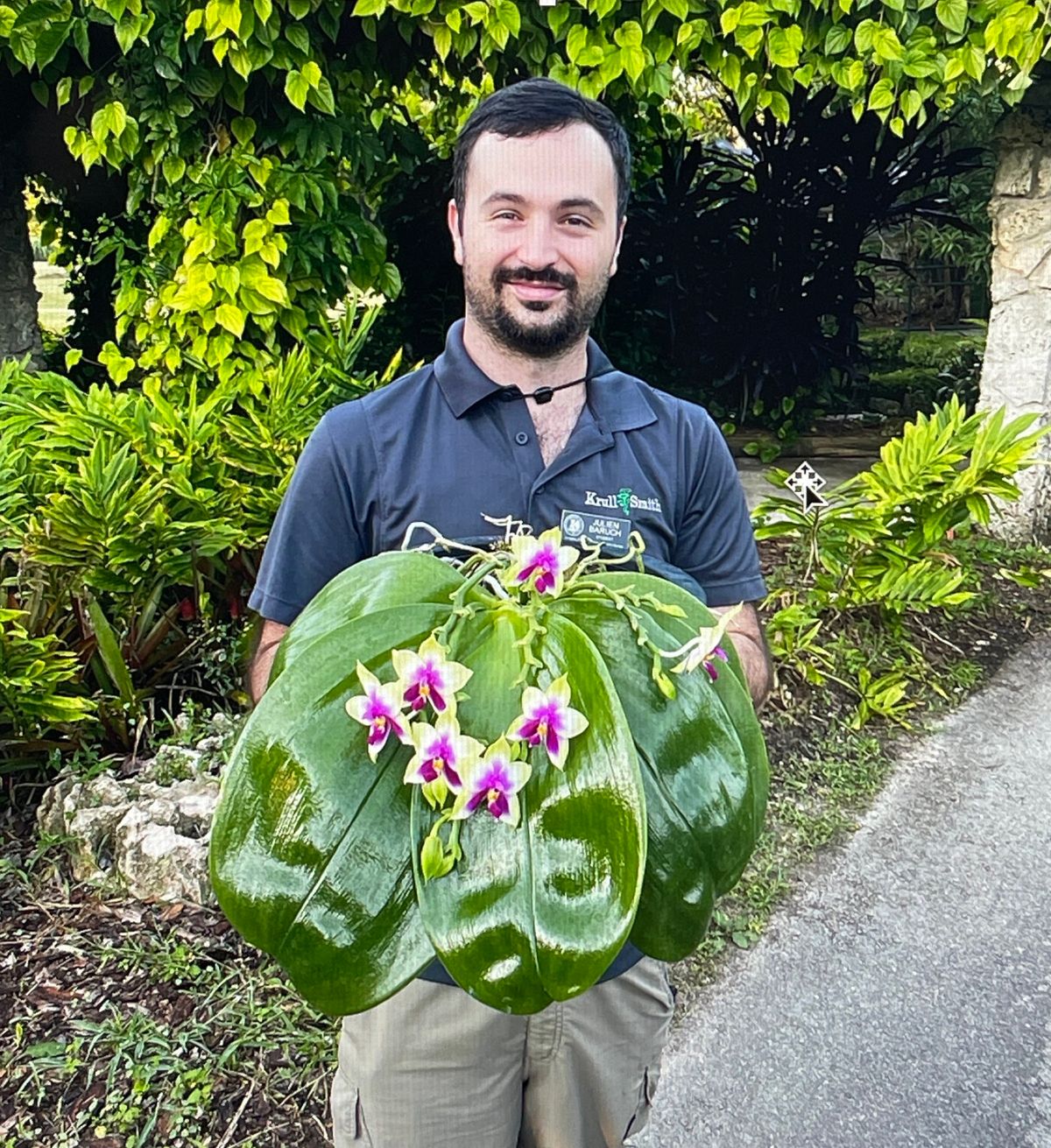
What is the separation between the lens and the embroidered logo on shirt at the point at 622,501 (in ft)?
4.98

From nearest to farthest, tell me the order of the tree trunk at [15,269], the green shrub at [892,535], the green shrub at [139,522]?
the green shrub at [139,522] → the green shrub at [892,535] → the tree trunk at [15,269]

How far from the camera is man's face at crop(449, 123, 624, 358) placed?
145 centimetres

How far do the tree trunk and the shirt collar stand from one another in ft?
11.6

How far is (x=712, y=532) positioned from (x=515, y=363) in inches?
15.4

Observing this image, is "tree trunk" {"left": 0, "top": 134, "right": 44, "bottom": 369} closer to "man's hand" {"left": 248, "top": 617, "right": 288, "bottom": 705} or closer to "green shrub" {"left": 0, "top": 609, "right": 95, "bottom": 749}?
"green shrub" {"left": 0, "top": 609, "right": 95, "bottom": 749}

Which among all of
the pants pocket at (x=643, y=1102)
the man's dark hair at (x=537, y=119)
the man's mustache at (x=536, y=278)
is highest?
the man's dark hair at (x=537, y=119)

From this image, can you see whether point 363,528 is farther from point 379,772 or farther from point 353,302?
point 353,302

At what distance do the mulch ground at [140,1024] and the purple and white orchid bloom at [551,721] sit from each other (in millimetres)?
1539

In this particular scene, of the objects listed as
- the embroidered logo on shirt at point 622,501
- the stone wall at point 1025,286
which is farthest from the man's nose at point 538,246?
the stone wall at point 1025,286

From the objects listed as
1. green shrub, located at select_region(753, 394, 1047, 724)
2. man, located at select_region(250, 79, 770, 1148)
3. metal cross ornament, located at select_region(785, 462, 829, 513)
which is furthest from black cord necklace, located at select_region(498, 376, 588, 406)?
green shrub, located at select_region(753, 394, 1047, 724)

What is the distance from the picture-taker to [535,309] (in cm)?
148

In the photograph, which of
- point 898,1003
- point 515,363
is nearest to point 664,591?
point 515,363

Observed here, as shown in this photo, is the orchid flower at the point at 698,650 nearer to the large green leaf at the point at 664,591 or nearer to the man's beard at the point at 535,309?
the large green leaf at the point at 664,591

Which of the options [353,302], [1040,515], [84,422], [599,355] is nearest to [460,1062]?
[599,355]
